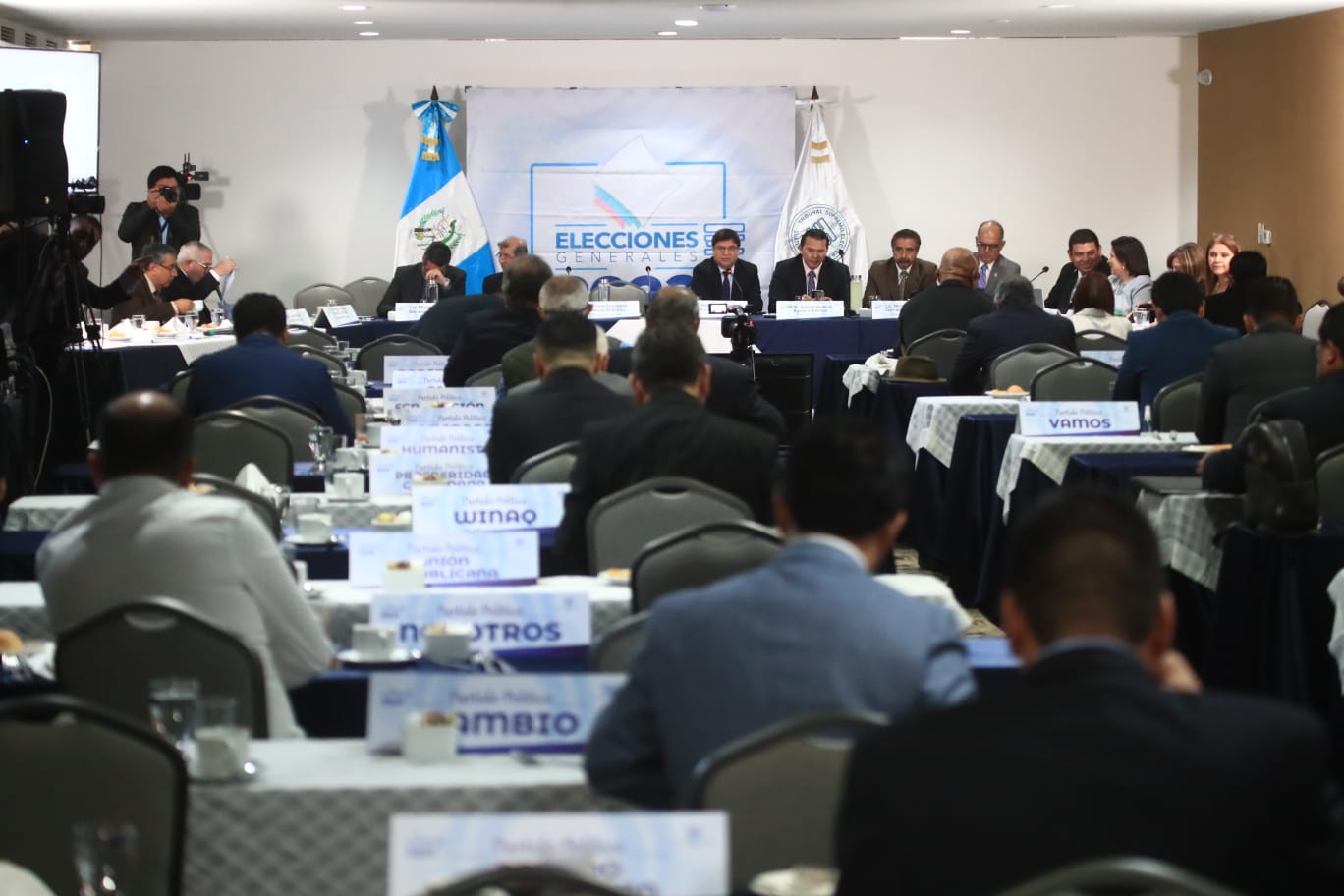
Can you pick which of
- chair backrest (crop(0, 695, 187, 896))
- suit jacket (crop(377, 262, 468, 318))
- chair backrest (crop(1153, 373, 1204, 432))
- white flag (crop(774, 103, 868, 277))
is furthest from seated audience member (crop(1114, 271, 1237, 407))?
white flag (crop(774, 103, 868, 277))

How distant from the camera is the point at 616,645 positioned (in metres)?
2.88

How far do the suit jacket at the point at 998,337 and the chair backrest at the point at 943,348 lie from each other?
85 cm

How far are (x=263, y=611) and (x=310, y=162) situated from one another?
1228 centimetres

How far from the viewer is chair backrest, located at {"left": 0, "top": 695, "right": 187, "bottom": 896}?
7.90 feet

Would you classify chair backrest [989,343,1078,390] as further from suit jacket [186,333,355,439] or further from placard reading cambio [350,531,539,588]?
placard reading cambio [350,531,539,588]

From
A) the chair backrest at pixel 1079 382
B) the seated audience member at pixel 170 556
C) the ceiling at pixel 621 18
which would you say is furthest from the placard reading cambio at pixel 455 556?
the ceiling at pixel 621 18

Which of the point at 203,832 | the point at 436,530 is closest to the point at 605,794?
the point at 203,832

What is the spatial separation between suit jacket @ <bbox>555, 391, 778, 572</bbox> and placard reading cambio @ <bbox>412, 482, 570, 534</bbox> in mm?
58

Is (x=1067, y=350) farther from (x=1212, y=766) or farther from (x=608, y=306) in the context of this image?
(x=1212, y=766)

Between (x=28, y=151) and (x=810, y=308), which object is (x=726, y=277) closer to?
(x=810, y=308)

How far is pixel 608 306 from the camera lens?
11.6 meters

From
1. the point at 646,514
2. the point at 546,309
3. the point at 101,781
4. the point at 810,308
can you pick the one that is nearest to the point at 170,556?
the point at 101,781

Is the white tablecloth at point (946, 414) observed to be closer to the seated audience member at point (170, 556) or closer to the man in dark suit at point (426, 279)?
the seated audience member at point (170, 556)

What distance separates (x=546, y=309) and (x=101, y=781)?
16.4ft
